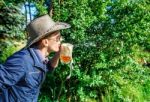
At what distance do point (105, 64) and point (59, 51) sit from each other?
3.89 meters

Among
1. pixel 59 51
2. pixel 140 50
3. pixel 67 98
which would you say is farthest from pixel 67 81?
pixel 59 51

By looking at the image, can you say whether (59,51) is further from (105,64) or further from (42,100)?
(42,100)

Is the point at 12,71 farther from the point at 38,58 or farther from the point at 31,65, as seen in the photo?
the point at 38,58

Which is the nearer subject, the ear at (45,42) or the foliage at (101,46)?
the ear at (45,42)

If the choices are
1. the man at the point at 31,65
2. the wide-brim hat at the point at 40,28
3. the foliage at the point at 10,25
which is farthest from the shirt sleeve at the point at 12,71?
the foliage at the point at 10,25

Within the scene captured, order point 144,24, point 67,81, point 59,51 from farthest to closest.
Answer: point 67,81, point 144,24, point 59,51

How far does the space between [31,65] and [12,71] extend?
22 centimetres

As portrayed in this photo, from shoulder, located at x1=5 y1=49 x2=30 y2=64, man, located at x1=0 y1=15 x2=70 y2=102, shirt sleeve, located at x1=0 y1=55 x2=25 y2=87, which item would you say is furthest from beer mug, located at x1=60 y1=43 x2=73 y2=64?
shirt sleeve, located at x1=0 y1=55 x2=25 y2=87

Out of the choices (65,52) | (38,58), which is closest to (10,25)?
(65,52)

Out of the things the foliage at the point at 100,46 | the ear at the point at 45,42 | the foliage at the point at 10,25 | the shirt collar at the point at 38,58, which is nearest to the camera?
the shirt collar at the point at 38,58

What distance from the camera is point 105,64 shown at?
328 inches

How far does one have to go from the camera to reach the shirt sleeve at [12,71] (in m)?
3.91

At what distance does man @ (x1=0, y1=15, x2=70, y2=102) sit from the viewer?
396 centimetres

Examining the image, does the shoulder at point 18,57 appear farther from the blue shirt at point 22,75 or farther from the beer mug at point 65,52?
the beer mug at point 65,52
